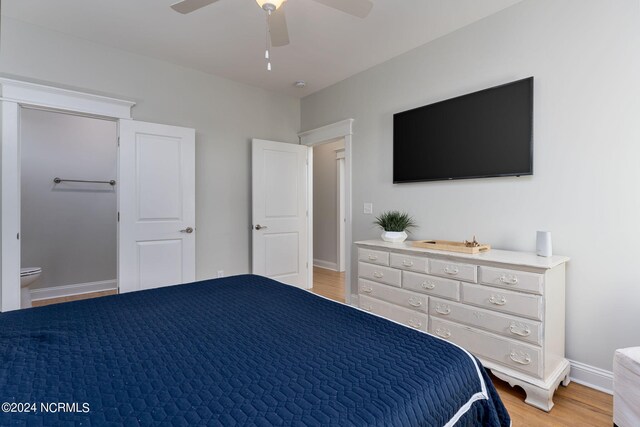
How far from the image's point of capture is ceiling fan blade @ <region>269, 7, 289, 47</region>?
77.8 inches

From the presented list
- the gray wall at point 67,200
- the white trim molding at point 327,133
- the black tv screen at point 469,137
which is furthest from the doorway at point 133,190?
the black tv screen at point 469,137

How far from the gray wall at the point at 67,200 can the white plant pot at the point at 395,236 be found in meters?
3.73

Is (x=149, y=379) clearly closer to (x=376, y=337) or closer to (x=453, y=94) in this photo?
(x=376, y=337)

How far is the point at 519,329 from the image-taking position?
1.97m

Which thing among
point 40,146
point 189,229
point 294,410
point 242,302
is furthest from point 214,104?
point 294,410

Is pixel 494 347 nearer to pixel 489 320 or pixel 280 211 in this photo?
pixel 489 320

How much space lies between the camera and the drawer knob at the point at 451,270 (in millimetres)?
2271

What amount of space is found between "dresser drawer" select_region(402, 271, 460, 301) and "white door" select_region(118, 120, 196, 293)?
2.32m

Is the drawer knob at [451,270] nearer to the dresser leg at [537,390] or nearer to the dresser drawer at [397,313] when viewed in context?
the dresser drawer at [397,313]

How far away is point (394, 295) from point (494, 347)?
812 mm

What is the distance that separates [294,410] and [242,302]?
935 millimetres

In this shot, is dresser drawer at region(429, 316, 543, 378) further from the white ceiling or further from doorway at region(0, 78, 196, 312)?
doorway at region(0, 78, 196, 312)

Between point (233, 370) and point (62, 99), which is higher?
point (62, 99)

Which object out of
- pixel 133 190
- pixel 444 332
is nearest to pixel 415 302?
pixel 444 332
